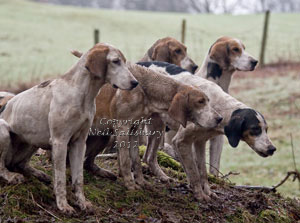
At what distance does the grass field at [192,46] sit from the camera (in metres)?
14.6

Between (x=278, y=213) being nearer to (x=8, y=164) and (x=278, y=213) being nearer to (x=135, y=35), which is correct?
(x=8, y=164)

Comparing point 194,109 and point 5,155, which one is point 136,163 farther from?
point 5,155

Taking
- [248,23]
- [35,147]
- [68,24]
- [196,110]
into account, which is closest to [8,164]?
[35,147]

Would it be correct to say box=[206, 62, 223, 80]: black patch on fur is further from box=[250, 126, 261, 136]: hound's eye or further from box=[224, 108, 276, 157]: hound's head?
box=[250, 126, 261, 136]: hound's eye

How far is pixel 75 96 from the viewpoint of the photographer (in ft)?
16.3

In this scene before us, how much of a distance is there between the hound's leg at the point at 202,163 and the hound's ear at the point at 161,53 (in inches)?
100

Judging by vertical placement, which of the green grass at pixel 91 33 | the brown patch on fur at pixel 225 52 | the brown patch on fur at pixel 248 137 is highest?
the brown patch on fur at pixel 225 52

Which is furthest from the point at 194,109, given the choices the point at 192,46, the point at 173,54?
the point at 192,46

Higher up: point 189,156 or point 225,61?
point 225,61

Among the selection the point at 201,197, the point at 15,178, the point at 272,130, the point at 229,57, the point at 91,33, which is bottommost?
the point at 91,33

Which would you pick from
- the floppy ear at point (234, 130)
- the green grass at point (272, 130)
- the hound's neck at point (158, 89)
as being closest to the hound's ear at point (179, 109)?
the hound's neck at point (158, 89)

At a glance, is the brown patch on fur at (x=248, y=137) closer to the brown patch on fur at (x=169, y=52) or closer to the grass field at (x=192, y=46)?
the grass field at (x=192, y=46)

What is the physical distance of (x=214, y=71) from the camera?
8.05 meters

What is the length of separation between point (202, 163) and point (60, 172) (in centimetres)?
201
